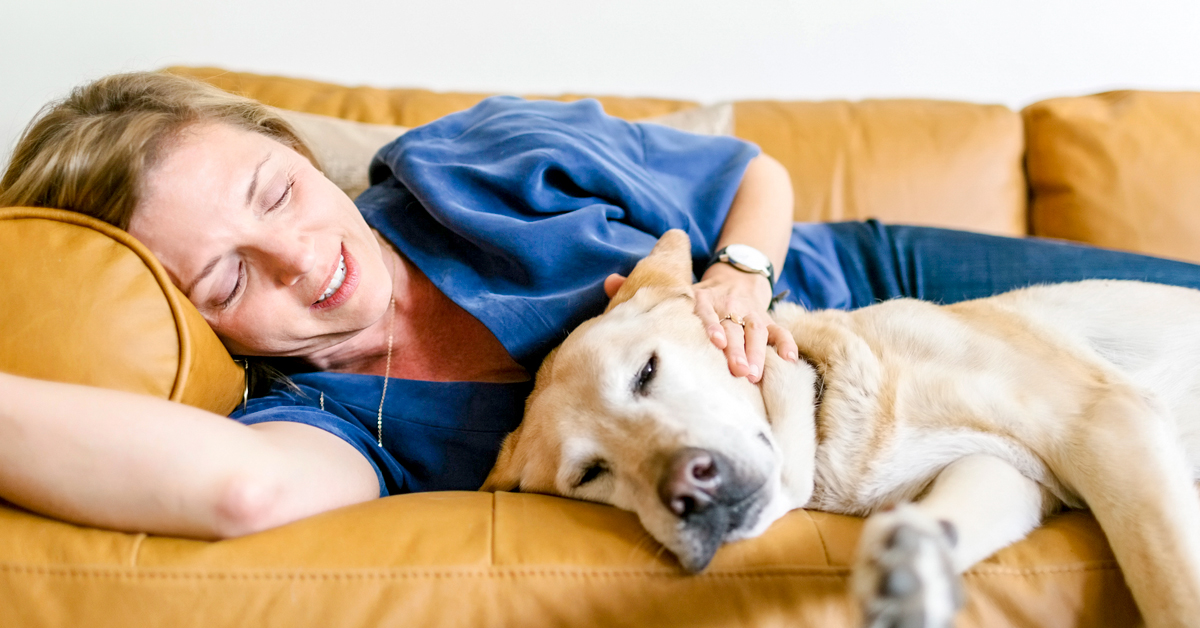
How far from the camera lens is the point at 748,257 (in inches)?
70.7

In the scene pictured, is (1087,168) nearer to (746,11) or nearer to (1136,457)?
(746,11)

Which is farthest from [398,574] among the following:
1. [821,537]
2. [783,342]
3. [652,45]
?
[652,45]

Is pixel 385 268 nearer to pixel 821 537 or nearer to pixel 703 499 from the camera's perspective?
pixel 703 499

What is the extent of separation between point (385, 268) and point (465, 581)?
36.1 inches

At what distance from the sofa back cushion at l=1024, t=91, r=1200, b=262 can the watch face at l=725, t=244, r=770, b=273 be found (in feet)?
5.64

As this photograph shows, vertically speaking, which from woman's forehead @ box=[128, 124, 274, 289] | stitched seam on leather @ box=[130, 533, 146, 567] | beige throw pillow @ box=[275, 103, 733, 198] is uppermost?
woman's forehead @ box=[128, 124, 274, 289]

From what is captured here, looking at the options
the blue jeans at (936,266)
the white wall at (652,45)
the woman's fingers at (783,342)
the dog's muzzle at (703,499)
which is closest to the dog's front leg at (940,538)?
the dog's muzzle at (703,499)

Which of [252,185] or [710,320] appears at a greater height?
[252,185]

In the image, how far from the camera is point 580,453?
52.3 inches

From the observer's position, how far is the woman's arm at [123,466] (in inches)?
41.8

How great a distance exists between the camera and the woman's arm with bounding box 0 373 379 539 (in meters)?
1.06

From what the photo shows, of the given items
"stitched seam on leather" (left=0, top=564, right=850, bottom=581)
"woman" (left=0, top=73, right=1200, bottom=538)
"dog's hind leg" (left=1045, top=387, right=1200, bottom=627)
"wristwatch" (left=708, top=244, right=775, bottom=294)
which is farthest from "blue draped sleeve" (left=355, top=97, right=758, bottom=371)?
"dog's hind leg" (left=1045, top=387, right=1200, bottom=627)

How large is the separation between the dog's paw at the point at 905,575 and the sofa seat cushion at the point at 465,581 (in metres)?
0.19

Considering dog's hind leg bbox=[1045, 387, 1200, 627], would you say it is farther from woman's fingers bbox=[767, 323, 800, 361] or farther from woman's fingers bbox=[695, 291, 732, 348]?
woman's fingers bbox=[695, 291, 732, 348]
